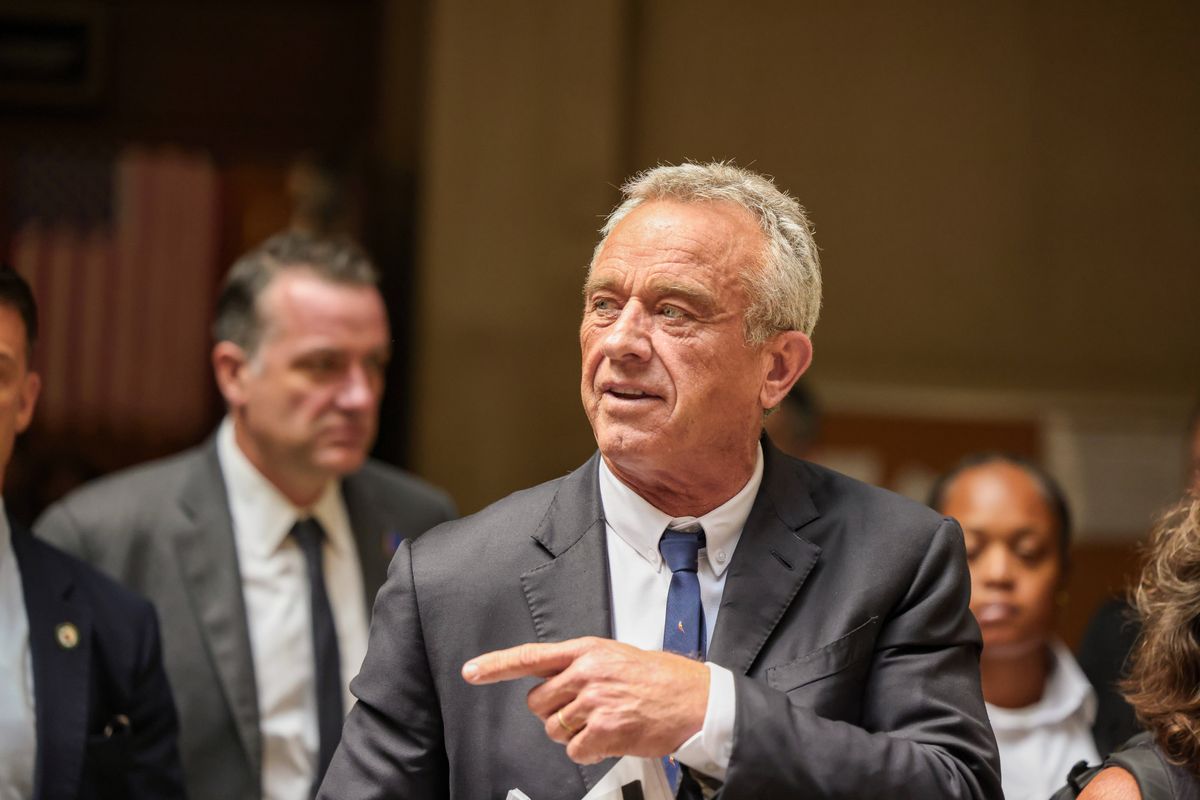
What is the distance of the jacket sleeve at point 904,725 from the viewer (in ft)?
6.59

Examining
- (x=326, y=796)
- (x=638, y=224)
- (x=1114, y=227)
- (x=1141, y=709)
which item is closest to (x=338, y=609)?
(x=326, y=796)

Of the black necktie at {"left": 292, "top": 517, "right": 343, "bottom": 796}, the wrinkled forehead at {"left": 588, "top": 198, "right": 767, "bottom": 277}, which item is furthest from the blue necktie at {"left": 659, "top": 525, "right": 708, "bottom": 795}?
the black necktie at {"left": 292, "top": 517, "right": 343, "bottom": 796}

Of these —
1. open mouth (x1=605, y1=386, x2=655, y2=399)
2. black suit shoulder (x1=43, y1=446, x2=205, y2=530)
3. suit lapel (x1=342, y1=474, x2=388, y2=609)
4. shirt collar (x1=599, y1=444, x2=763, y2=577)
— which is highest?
open mouth (x1=605, y1=386, x2=655, y2=399)

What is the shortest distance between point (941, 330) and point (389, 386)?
1986 mm

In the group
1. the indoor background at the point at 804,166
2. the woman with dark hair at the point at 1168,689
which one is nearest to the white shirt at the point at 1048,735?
the woman with dark hair at the point at 1168,689

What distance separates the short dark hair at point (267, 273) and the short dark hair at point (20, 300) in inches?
41.2

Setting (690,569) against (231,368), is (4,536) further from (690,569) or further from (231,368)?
(690,569)

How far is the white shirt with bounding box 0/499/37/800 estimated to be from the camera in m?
2.66

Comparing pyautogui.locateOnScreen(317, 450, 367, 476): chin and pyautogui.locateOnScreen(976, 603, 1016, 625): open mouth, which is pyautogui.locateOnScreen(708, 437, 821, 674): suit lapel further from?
pyautogui.locateOnScreen(317, 450, 367, 476): chin

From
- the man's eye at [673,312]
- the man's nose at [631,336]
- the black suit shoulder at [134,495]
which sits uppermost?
the man's eye at [673,312]

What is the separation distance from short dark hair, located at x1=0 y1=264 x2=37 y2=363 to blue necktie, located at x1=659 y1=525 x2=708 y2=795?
1.24 meters

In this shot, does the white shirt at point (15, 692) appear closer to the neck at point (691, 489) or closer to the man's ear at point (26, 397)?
the man's ear at point (26, 397)

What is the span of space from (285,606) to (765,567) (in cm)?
163

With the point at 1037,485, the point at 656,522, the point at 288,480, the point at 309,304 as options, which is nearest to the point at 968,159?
the point at 1037,485
